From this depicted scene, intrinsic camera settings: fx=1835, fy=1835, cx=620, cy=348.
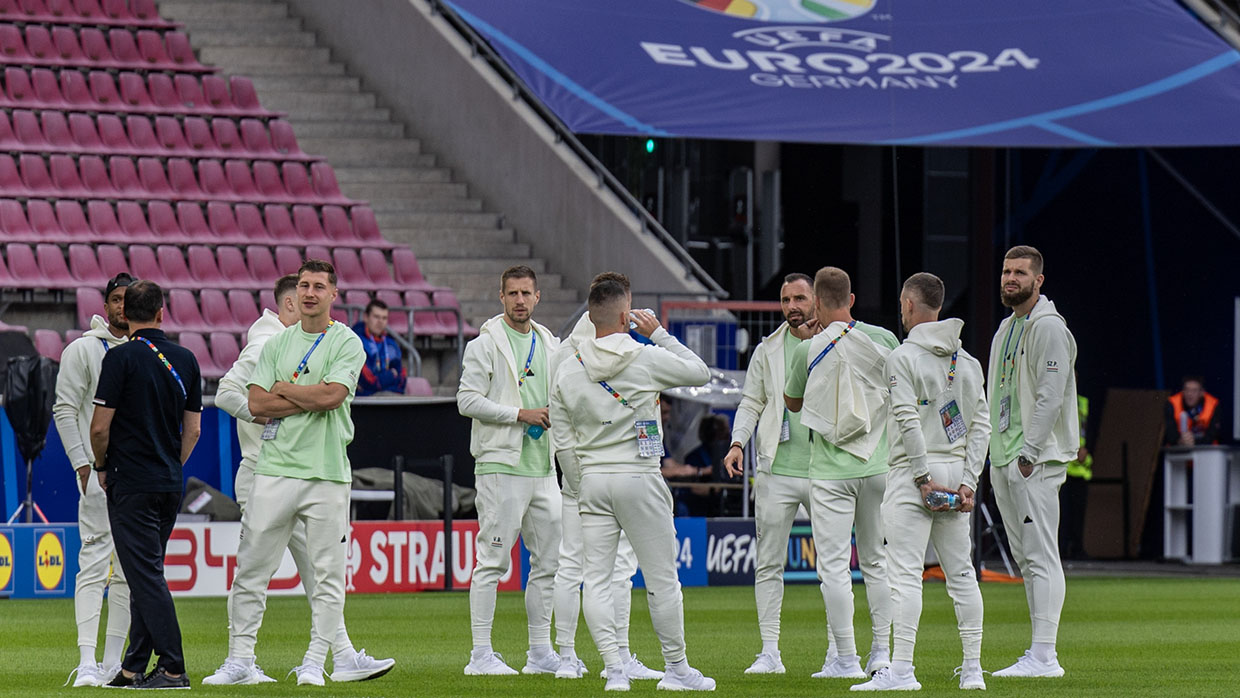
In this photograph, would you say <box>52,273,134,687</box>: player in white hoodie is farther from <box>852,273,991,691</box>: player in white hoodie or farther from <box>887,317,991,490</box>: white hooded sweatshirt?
<box>887,317,991,490</box>: white hooded sweatshirt

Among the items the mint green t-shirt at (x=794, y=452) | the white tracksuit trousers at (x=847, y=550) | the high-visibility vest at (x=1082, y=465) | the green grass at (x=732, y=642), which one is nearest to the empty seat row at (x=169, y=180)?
the green grass at (x=732, y=642)

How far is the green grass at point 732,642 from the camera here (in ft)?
31.9

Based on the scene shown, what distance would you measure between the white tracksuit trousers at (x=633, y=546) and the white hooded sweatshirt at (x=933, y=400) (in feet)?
4.16

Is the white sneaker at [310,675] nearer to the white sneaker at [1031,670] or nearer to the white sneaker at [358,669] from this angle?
the white sneaker at [358,669]

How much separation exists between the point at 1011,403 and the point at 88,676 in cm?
525

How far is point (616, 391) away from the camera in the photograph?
9.38 meters

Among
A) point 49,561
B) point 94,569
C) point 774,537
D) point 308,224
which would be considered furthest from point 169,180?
point 774,537

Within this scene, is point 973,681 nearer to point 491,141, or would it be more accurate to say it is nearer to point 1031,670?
point 1031,670

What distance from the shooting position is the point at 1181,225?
2400 centimetres

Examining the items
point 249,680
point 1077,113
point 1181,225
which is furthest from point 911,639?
point 1181,225

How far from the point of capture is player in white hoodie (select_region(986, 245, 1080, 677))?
10.1 m

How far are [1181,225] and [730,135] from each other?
9.50 m

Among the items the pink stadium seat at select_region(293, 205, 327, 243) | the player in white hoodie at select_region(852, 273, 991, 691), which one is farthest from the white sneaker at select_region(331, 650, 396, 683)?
the pink stadium seat at select_region(293, 205, 327, 243)

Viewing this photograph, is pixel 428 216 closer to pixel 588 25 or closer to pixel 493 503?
pixel 588 25
